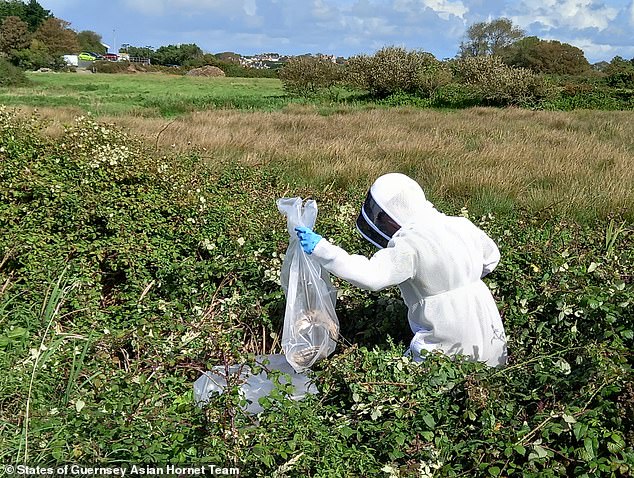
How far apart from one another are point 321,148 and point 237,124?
3.95m

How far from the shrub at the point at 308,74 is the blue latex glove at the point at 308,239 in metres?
30.5

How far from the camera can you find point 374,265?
3.06 m

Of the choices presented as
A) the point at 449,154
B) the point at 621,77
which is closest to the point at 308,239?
the point at 449,154

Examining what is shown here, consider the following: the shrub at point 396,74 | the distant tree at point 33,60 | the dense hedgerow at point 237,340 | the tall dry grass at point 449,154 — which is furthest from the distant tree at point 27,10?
the dense hedgerow at point 237,340

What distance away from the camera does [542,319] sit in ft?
12.4

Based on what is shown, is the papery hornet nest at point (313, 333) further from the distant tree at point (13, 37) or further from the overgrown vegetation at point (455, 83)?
the distant tree at point (13, 37)

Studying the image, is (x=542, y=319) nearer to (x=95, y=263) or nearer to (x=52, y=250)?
(x=95, y=263)

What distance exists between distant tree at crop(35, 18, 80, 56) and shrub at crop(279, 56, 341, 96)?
49459mm

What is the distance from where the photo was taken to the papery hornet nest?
11.8 feet

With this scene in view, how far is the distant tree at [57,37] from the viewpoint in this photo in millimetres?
74925

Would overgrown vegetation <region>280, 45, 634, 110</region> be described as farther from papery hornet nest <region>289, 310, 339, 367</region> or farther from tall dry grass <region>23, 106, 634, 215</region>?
papery hornet nest <region>289, 310, 339, 367</region>

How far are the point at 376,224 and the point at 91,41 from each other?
117021mm

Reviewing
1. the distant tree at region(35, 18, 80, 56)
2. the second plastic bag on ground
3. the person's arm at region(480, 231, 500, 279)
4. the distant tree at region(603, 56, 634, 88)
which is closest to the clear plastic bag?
the second plastic bag on ground

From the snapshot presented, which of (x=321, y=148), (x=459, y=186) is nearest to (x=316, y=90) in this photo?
(x=321, y=148)
